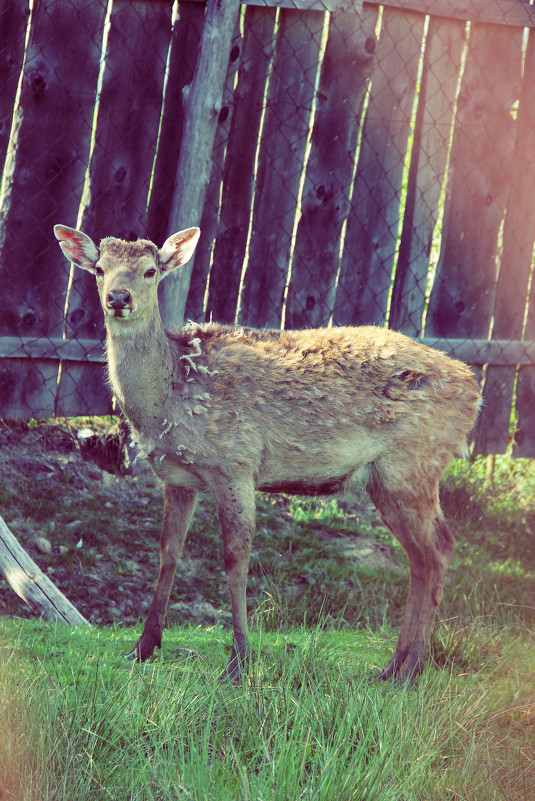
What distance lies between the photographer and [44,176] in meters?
6.11

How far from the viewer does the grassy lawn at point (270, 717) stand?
9.98ft

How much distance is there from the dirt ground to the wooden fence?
1.65 ft

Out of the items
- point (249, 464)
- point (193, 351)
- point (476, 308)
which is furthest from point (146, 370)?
point (476, 308)

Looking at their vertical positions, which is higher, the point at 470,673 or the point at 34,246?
the point at 34,246

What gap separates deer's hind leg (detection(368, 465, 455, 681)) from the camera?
4688mm

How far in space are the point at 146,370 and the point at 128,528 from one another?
2.09 metres

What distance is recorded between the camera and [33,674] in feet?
Result: 11.9

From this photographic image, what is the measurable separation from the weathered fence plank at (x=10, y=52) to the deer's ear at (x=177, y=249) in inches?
83.9

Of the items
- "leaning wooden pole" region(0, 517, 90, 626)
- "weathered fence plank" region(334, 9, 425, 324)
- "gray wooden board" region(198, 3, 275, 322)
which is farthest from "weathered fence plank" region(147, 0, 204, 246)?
"leaning wooden pole" region(0, 517, 90, 626)

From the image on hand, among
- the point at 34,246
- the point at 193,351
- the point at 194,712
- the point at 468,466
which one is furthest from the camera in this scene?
the point at 468,466

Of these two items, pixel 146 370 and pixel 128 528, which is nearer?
pixel 146 370

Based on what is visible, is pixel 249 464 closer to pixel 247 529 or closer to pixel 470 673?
pixel 247 529

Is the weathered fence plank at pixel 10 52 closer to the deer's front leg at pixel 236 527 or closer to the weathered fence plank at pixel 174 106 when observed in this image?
the weathered fence plank at pixel 174 106

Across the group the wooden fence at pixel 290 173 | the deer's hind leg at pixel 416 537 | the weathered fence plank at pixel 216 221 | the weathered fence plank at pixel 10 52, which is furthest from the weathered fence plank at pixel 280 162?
the deer's hind leg at pixel 416 537
